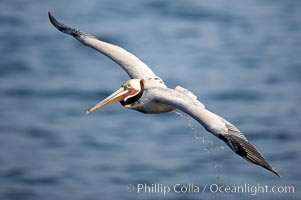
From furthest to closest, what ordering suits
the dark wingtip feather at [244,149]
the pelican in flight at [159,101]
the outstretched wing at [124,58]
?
the outstretched wing at [124,58] < the pelican in flight at [159,101] < the dark wingtip feather at [244,149]

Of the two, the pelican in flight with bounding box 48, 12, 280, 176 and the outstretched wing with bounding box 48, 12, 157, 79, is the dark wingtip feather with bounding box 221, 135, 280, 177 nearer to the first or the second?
the pelican in flight with bounding box 48, 12, 280, 176

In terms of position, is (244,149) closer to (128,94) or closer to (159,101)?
(159,101)

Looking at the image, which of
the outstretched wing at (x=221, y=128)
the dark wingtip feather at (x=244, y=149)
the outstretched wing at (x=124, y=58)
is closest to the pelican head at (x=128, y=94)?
the outstretched wing at (x=124, y=58)

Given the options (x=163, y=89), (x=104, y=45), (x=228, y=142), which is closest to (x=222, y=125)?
(x=228, y=142)

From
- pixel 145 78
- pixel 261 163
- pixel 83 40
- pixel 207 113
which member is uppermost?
pixel 83 40

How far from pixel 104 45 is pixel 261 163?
386 cm

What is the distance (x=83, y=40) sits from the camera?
41.4 ft

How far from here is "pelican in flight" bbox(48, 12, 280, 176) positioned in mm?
9617

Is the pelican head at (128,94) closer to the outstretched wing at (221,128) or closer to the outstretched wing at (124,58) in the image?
the outstretched wing at (124,58)

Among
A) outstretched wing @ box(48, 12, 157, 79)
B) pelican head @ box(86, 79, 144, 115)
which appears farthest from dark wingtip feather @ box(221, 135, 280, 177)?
outstretched wing @ box(48, 12, 157, 79)

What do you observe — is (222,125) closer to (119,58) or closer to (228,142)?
(228,142)

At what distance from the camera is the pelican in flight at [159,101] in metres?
9.62

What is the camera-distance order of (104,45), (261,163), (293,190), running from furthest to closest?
(293,190) → (104,45) → (261,163)

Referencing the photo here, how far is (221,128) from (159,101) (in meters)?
1.28
